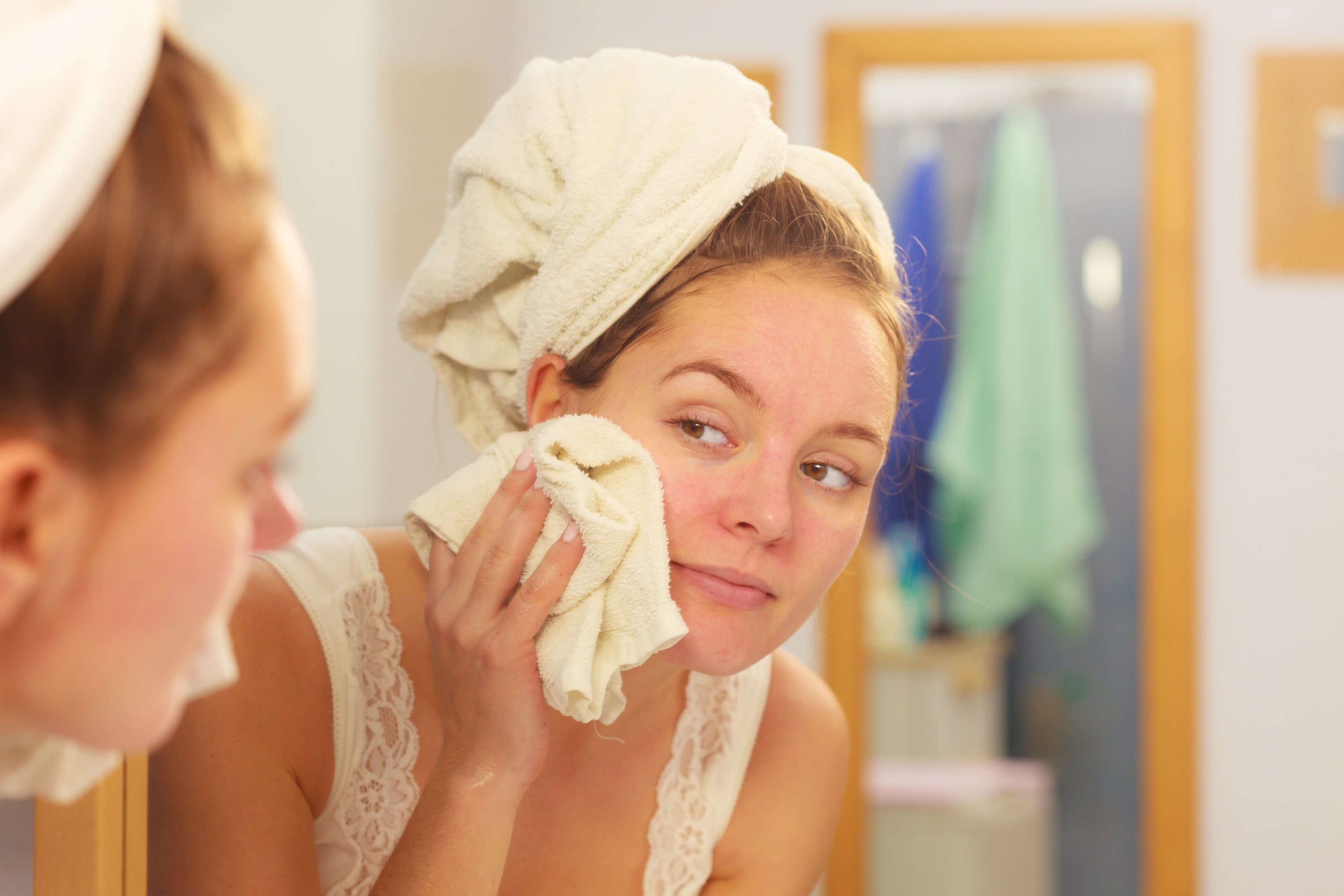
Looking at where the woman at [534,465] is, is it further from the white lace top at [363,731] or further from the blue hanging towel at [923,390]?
the blue hanging towel at [923,390]

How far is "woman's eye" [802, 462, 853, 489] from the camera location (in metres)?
0.73

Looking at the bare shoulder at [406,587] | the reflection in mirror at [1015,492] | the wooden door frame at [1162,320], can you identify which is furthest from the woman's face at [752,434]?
the reflection in mirror at [1015,492]

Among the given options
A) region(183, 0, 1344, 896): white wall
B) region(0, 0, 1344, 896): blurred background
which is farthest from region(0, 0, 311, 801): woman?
region(183, 0, 1344, 896): white wall

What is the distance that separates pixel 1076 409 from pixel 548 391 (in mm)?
1957

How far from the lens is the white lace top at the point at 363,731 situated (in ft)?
2.60

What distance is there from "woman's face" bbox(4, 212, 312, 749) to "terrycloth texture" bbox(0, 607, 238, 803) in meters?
0.04

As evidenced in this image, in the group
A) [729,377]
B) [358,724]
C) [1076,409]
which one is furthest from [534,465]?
[1076,409]

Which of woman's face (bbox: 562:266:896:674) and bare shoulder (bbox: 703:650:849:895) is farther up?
woman's face (bbox: 562:266:896:674)

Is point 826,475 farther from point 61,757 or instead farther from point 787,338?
point 61,757

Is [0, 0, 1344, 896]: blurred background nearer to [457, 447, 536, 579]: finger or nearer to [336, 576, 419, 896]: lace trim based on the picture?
[336, 576, 419, 896]: lace trim

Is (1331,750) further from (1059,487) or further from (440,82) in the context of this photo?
(440,82)

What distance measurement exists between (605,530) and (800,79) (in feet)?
6.35

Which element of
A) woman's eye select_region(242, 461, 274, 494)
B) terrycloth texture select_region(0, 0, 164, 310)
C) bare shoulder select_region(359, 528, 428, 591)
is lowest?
bare shoulder select_region(359, 528, 428, 591)

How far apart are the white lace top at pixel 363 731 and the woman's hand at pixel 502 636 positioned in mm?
102
